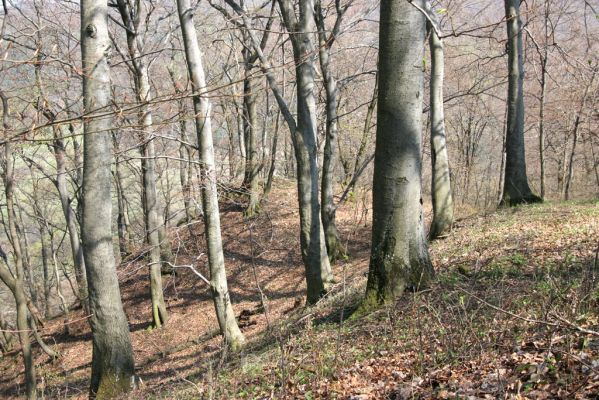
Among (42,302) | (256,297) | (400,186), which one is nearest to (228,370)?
(400,186)

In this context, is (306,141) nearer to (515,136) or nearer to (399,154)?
(399,154)

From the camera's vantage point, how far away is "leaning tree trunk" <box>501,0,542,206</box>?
1204 cm

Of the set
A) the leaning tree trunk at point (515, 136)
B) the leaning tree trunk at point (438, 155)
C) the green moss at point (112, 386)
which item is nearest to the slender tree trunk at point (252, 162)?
the leaning tree trunk at point (438, 155)

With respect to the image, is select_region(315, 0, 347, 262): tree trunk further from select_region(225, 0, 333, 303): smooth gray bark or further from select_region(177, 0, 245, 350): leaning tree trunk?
select_region(177, 0, 245, 350): leaning tree trunk

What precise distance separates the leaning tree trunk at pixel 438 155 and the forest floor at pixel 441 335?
0.42 m

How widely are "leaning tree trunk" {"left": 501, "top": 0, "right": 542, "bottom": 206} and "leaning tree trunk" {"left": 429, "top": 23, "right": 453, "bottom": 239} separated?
2264 mm

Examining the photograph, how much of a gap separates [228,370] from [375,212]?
2527 millimetres

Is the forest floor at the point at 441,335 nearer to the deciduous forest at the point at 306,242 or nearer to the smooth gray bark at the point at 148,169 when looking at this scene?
the deciduous forest at the point at 306,242

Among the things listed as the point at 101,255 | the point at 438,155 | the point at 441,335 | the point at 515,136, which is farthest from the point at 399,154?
the point at 515,136

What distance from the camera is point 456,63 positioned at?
24.0 m

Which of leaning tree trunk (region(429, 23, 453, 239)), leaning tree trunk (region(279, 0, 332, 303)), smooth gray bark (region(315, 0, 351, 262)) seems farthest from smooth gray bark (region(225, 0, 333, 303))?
leaning tree trunk (region(429, 23, 453, 239))

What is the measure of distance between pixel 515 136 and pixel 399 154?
818 cm

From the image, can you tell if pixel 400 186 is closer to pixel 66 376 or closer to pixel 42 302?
pixel 66 376

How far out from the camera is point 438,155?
10.8 metres
